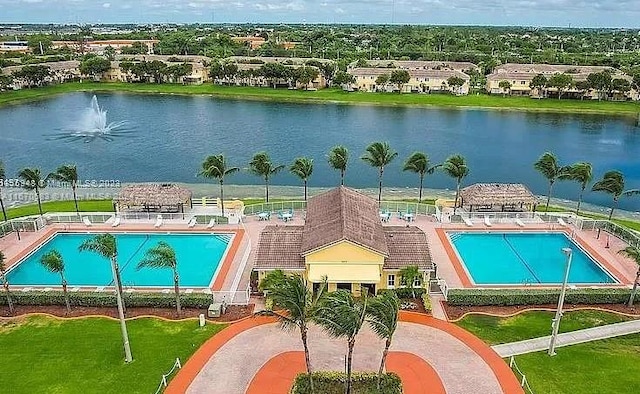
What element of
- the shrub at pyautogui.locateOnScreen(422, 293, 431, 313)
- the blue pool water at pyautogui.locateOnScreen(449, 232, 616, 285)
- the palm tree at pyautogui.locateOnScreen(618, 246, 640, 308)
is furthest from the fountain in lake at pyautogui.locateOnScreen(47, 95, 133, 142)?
the palm tree at pyautogui.locateOnScreen(618, 246, 640, 308)

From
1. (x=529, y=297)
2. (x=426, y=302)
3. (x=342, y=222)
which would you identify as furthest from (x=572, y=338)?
(x=342, y=222)

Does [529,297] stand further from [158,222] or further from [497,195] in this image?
[158,222]

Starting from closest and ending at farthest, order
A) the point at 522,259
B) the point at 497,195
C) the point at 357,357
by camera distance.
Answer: the point at 357,357
the point at 522,259
the point at 497,195

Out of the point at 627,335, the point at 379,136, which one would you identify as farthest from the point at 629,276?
the point at 379,136

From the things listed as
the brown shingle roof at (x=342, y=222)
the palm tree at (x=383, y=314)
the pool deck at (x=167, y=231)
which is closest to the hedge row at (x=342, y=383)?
the palm tree at (x=383, y=314)

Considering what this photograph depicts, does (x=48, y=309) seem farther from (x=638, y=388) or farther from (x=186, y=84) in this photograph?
(x=186, y=84)

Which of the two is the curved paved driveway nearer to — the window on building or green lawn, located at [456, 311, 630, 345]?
green lawn, located at [456, 311, 630, 345]

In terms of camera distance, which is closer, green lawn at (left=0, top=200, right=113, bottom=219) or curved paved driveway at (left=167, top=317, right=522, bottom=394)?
curved paved driveway at (left=167, top=317, right=522, bottom=394)
